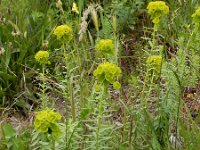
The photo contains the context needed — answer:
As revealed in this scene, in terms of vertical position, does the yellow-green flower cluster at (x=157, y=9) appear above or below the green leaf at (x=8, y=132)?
above

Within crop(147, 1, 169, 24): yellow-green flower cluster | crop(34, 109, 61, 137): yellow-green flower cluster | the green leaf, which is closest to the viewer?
crop(34, 109, 61, 137): yellow-green flower cluster

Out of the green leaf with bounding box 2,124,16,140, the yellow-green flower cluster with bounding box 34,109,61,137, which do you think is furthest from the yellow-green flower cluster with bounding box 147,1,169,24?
the green leaf with bounding box 2,124,16,140

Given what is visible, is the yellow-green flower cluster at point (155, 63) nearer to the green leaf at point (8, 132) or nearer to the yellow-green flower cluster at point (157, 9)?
the yellow-green flower cluster at point (157, 9)

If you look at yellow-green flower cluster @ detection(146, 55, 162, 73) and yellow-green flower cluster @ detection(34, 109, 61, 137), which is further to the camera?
yellow-green flower cluster @ detection(146, 55, 162, 73)

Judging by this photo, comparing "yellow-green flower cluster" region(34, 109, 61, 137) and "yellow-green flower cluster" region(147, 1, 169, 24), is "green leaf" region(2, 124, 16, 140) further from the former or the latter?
"yellow-green flower cluster" region(147, 1, 169, 24)

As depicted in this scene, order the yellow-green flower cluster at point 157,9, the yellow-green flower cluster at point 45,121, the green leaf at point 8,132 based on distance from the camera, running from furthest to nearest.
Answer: the green leaf at point 8,132, the yellow-green flower cluster at point 157,9, the yellow-green flower cluster at point 45,121

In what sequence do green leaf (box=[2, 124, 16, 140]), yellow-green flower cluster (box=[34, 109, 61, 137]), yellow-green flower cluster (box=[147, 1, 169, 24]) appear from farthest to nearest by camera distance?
1. green leaf (box=[2, 124, 16, 140])
2. yellow-green flower cluster (box=[147, 1, 169, 24])
3. yellow-green flower cluster (box=[34, 109, 61, 137])

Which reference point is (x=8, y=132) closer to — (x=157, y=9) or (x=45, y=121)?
(x=45, y=121)

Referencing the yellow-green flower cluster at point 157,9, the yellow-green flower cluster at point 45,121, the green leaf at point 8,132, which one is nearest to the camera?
the yellow-green flower cluster at point 45,121

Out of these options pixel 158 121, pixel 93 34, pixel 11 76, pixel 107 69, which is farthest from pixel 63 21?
pixel 107 69

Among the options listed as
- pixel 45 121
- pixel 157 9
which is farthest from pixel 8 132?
pixel 157 9

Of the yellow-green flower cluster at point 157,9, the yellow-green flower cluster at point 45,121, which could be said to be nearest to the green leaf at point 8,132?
the yellow-green flower cluster at point 45,121

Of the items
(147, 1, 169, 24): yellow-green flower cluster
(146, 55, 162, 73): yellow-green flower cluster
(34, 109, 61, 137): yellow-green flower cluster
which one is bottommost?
(34, 109, 61, 137): yellow-green flower cluster

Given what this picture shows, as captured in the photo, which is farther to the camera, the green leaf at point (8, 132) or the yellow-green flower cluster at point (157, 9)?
the green leaf at point (8, 132)
